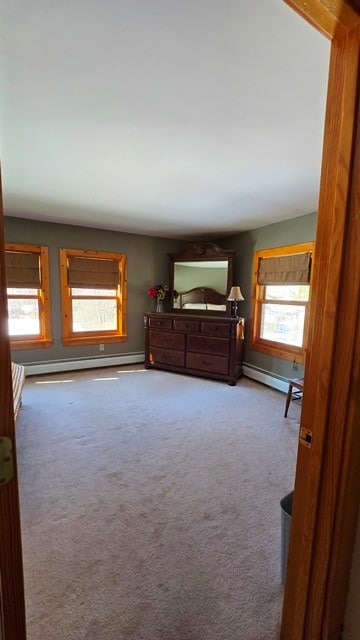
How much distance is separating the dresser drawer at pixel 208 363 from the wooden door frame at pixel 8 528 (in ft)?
12.2

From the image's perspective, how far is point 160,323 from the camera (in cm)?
472

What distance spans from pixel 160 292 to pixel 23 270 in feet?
7.04

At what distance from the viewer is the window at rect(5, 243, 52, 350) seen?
4.09m

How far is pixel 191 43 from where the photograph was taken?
1174mm

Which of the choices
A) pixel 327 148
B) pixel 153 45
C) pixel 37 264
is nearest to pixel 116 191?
pixel 153 45

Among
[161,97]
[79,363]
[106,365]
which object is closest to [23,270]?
[79,363]

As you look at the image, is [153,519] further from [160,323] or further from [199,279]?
[199,279]

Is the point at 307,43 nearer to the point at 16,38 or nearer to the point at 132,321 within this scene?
the point at 16,38

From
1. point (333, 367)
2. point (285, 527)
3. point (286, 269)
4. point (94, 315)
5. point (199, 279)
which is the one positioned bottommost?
point (285, 527)

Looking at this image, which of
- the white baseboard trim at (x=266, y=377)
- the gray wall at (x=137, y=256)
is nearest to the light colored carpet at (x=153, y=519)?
the white baseboard trim at (x=266, y=377)

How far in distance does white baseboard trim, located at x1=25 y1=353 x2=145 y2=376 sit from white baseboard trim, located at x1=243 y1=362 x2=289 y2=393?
1919 mm

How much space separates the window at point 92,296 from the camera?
449 cm

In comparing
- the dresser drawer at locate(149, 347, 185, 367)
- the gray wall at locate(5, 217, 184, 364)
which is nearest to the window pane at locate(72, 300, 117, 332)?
the gray wall at locate(5, 217, 184, 364)

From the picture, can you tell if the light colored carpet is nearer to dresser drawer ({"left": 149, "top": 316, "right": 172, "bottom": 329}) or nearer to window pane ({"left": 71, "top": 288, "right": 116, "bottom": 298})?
dresser drawer ({"left": 149, "top": 316, "right": 172, "bottom": 329})
